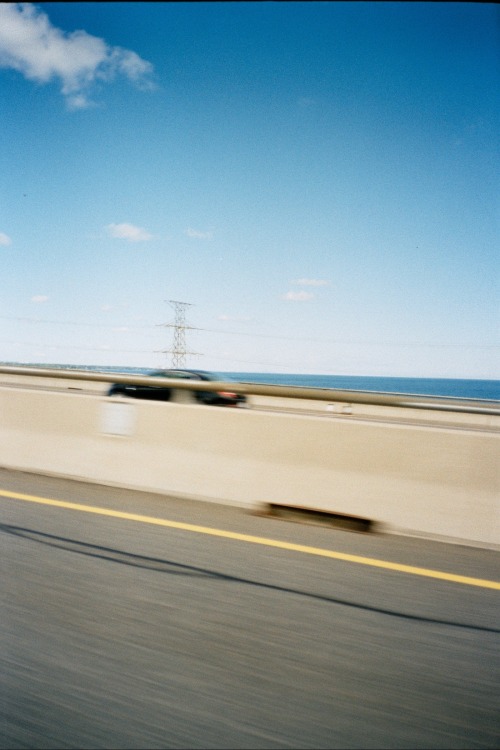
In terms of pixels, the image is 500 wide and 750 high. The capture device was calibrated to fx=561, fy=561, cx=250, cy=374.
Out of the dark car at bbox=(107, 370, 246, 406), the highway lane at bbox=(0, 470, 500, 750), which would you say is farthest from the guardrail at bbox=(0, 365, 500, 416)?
the dark car at bbox=(107, 370, 246, 406)

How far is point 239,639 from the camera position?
307 centimetres

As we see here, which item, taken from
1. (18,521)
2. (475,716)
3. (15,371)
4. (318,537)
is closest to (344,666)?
(475,716)

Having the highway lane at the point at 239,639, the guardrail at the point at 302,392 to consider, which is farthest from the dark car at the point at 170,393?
the highway lane at the point at 239,639

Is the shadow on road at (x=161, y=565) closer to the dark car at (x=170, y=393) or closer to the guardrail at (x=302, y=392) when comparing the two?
the guardrail at (x=302, y=392)

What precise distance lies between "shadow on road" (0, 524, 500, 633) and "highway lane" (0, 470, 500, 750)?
0.02m

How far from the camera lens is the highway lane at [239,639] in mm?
2373

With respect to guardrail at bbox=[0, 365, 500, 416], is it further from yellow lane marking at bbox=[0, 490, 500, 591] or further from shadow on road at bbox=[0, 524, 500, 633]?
shadow on road at bbox=[0, 524, 500, 633]

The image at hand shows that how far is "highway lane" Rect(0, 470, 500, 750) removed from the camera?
237 cm

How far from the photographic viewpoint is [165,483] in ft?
20.0

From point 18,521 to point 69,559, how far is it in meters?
1.08

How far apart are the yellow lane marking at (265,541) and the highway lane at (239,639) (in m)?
0.03

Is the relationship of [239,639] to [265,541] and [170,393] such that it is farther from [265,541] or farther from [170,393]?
[170,393]

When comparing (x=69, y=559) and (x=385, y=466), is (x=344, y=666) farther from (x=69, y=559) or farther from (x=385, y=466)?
(x=385, y=466)

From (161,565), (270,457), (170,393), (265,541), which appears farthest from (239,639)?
(170,393)
